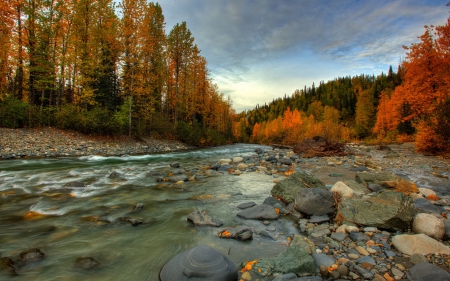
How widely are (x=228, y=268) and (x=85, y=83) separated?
22647 millimetres

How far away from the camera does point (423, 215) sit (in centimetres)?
342

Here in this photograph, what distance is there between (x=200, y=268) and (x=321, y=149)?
13.8m

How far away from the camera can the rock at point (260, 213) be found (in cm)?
450

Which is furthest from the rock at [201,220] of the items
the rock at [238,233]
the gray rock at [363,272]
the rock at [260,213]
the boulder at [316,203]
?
the gray rock at [363,272]

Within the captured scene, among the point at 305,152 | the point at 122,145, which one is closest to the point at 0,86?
the point at 122,145

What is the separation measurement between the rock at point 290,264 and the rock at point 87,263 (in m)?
2.22

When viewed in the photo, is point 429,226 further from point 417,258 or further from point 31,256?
point 31,256

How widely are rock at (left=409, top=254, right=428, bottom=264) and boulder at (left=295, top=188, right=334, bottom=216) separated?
5.18 ft

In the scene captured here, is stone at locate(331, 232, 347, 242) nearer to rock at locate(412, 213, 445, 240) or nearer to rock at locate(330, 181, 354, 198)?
rock at locate(412, 213, 445, 240)

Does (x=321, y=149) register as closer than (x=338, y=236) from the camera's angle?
No

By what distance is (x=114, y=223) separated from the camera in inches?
171

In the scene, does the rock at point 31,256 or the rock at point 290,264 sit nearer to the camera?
the rock at point 290,264

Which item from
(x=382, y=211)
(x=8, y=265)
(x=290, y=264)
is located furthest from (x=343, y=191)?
(x=8, y=265)

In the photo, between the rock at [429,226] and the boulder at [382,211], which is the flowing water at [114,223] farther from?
the rock at [429,226]
